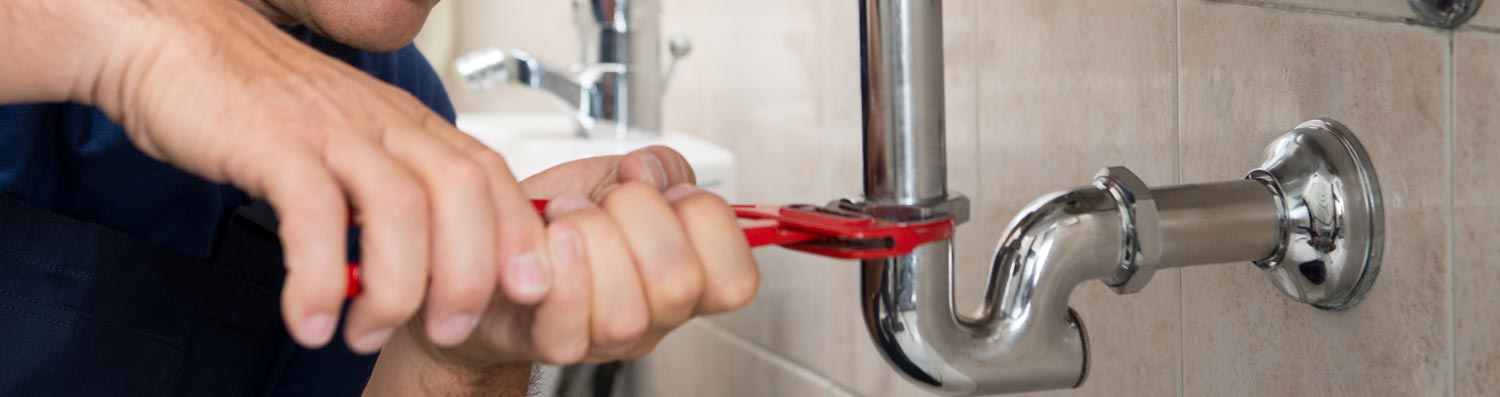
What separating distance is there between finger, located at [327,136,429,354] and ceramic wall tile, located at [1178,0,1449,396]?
382 mm

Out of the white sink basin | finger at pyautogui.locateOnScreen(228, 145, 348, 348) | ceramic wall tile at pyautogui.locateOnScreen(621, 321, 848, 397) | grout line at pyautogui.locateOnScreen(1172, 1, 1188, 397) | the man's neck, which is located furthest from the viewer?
ceramic wall tile at pyautogui.locateOnScreen(621, 321, 848, 397)

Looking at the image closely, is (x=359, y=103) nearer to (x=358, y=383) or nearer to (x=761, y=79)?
(x=358, y=383)

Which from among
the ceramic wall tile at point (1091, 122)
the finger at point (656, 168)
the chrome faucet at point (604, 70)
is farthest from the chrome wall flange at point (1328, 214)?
the chrome faucet at point (604, 70)

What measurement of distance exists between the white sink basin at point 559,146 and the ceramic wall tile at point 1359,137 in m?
0.48

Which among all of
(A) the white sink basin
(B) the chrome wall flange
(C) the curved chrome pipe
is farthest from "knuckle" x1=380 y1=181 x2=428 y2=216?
(A) the white sink basin

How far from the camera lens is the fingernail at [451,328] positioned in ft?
1.24

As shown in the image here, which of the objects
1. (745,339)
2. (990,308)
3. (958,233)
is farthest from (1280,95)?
(745,339)

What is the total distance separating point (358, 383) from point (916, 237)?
1.75 feet

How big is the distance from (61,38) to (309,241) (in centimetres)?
13

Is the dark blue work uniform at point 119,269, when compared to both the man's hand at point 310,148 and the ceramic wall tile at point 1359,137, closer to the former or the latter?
the man's hand at point 310,148

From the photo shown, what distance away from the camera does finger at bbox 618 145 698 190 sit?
1.82 ft

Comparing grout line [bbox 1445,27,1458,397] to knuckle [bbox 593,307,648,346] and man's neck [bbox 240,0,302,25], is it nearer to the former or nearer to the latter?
knuckle [bbox 593,307,648,346]

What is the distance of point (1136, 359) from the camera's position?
74 cm

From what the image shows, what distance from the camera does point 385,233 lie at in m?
0.35
